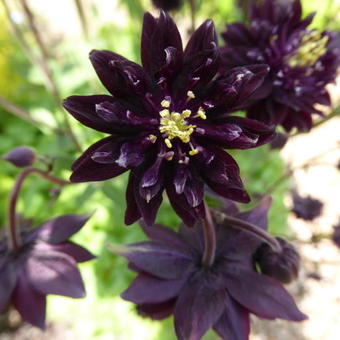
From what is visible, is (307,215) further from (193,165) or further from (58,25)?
(58,25)

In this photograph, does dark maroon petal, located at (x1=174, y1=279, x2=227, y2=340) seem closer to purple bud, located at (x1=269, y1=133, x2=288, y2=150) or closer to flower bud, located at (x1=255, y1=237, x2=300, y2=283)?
flower bud, located at (x1=255, y1=237, x2=300, y2=283)

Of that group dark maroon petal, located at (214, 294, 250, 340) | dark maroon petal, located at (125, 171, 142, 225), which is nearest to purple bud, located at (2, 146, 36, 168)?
dark maroon petal, located at (125, 171, 142, 225)

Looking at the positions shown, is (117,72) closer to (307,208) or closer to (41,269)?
(41,269)

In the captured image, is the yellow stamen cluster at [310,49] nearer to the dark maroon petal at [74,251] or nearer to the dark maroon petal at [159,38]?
the dark maroon petal at [159,38]

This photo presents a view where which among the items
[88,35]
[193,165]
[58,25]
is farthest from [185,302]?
[58,25]

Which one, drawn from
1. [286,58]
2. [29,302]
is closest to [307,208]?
[286,58]
